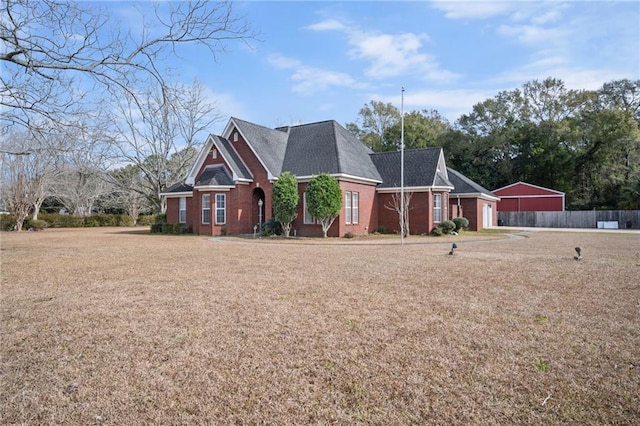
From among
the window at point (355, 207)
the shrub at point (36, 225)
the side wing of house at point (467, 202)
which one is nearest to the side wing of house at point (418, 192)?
the window at point (355, 207)

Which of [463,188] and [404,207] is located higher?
[463,188]

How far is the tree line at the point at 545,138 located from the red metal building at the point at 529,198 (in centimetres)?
458

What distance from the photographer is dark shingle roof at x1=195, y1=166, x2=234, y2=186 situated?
2391 centimetres

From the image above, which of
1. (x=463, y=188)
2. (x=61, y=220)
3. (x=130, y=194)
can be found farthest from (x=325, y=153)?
(x=130, y=194)

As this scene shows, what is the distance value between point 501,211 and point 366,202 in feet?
78.3

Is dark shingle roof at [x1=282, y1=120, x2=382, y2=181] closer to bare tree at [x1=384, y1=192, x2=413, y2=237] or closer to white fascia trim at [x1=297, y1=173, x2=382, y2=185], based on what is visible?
white fascia trim at [x1=297, y1=173, x2=382, y2=185]

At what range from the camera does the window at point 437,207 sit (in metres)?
25.5

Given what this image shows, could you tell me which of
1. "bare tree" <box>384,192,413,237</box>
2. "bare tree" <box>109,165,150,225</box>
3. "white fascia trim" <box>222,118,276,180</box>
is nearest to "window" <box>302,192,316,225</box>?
"white fascia trim" <box>222,118,276,180</box>

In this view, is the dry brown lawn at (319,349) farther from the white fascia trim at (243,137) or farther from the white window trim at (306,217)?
the white fascia trim at (243,137)

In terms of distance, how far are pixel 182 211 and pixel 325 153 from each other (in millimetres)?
11247

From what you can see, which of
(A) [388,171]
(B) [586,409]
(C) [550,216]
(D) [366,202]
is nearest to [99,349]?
(B) [586,409]

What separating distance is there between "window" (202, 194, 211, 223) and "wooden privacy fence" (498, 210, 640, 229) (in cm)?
3057

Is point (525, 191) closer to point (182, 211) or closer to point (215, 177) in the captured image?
point (215, 177)

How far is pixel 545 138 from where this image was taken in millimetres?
46094
